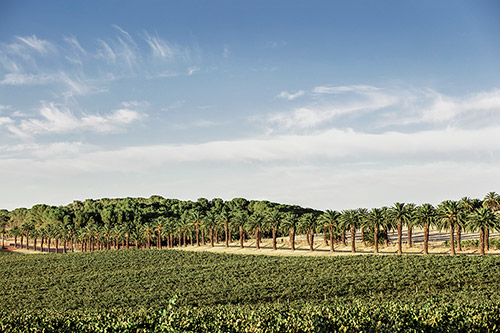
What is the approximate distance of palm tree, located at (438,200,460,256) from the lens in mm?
80688

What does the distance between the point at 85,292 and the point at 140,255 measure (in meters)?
42.4

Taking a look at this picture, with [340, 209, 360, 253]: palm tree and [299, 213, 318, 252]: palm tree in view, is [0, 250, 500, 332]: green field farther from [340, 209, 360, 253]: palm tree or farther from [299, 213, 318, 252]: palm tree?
[299, 213, 318, 252]: palm tree

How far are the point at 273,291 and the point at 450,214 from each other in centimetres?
4440

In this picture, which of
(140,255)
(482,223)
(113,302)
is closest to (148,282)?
(113,302)

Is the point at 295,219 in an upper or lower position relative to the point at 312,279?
upper

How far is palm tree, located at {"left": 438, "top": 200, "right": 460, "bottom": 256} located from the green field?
10.3 meters

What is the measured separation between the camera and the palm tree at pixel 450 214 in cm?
8069

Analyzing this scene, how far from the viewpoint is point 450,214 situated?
81.1m

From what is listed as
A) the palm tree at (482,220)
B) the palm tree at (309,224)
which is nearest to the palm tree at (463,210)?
the palm tree at (482,220)

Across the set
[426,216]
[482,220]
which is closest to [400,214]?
[426,216]

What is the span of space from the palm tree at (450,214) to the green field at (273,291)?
33.9ft

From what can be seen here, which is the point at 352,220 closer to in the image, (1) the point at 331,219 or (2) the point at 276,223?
(1) the point at 331,219

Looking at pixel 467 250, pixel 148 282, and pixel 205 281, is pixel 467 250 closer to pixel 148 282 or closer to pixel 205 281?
pixel 205 281

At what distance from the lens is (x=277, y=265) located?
78.8 m
